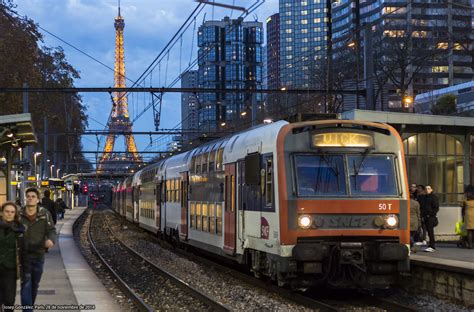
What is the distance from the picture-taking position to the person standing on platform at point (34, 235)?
8367mm

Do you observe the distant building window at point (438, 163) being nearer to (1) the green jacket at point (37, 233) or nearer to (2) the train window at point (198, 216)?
(2) the train window at point (198, 216)

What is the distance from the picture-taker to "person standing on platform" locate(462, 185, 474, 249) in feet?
53.4

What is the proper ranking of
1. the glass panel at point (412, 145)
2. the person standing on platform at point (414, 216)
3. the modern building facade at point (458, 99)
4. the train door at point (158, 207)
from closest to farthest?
the person standing on platform at point (414, 216)
the glass panel at point (412, 145)
the train door at point (158, 207)
the modern building facade at point (458, 99)

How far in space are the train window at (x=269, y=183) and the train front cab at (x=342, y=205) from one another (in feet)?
1.69

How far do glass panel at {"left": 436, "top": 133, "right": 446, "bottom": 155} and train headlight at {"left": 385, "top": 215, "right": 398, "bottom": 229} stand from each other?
7.44 metres

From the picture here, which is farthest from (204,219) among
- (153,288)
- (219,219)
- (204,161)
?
(153,288)

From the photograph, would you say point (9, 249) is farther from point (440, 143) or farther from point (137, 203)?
point (137, 203)

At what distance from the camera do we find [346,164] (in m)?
12.4

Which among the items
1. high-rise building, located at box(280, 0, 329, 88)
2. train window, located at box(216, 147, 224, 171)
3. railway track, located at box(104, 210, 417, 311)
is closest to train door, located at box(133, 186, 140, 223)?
train window, located at box(216, 147, 224, 171)

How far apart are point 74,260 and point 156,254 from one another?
4.04 meters

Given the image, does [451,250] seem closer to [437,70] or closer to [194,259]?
[194,259]

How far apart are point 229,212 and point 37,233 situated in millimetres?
7988

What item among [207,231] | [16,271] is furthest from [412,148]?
[16,271]

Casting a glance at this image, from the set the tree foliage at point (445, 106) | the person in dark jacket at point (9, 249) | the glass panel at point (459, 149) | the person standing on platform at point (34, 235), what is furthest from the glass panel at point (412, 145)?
the tree foliage at point (445, 106)
